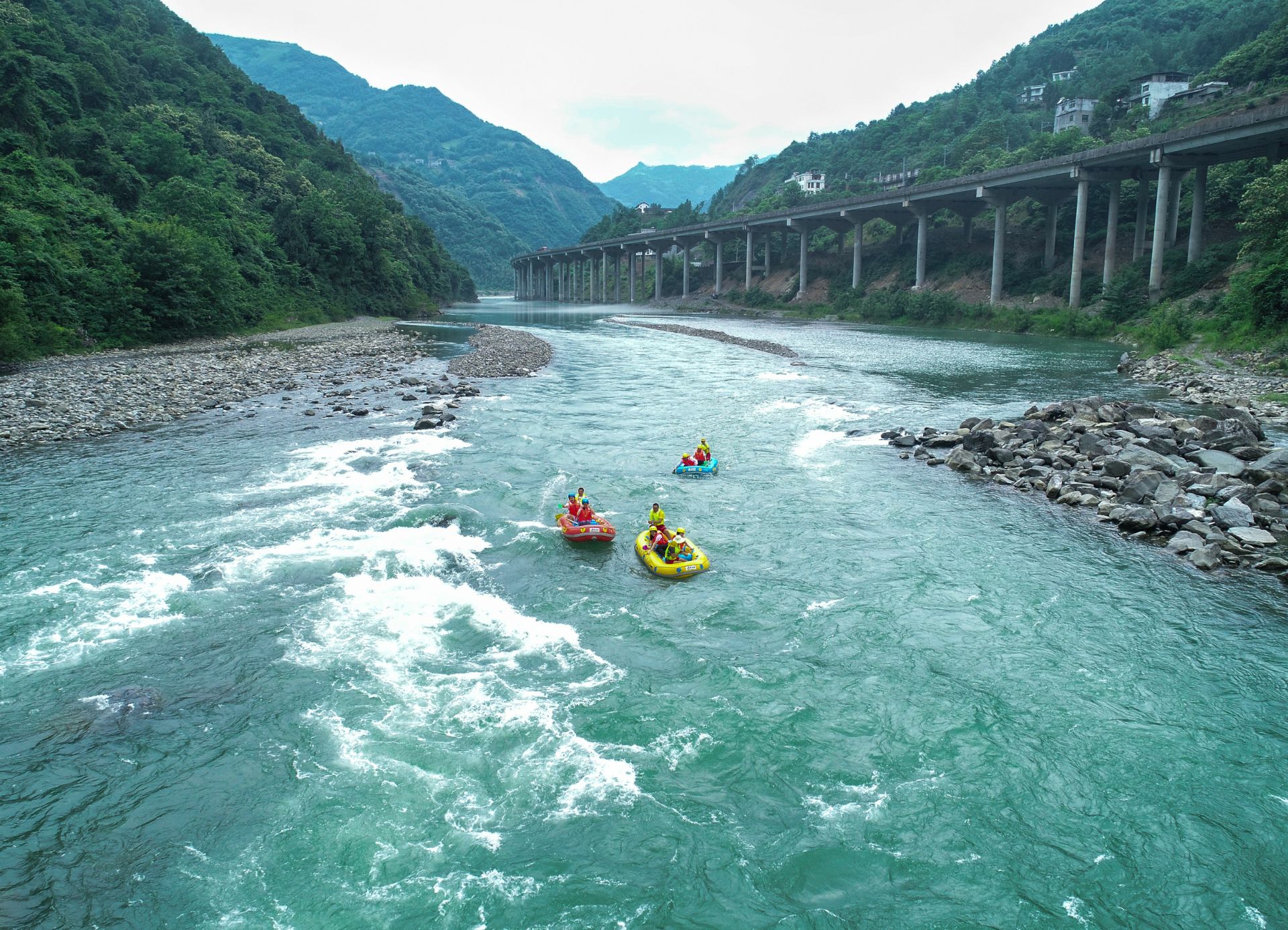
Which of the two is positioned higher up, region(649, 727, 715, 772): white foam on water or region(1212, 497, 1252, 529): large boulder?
region(1212, 497, 1252, 529): large boulder

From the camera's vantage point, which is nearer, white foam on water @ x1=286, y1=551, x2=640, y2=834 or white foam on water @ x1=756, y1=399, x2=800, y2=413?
white foam on water @ x1=286, y1=551, x2=640, y2=834

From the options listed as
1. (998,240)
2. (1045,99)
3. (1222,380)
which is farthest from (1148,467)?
(1045,99)

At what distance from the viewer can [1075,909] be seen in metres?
8.50

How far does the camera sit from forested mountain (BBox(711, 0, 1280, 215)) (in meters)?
120

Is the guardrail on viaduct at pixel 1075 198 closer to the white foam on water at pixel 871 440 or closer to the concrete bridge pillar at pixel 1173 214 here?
the concrete bridge pillar at pixel 1173 214

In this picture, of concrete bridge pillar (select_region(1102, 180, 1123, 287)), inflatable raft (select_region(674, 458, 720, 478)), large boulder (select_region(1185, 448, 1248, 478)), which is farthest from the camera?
concrete bridge pillar (select_region(1102, 180, 1123, 287))

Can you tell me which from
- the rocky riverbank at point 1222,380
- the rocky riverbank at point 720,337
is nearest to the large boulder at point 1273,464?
the rocky riverbank at point 1222,380

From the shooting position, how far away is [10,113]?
54219 millimetres

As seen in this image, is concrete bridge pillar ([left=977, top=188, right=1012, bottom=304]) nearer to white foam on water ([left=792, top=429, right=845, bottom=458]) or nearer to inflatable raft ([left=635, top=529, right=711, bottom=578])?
white foam on water ([left=792, top=429, right=845, bottom=458])

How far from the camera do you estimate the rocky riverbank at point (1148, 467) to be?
18172mm

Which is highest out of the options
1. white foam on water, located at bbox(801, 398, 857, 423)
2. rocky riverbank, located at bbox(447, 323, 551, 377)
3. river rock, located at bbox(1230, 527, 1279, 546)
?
rocky riverbank, located at bbox(447, 323, 551, 377)

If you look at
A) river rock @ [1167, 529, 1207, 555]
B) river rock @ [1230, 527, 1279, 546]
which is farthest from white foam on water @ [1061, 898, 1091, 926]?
river rock @ [1230, 527, 1279, 546]

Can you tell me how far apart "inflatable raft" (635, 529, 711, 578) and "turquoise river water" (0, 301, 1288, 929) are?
0.93ft

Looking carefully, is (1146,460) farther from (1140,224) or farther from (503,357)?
(1140,224)
